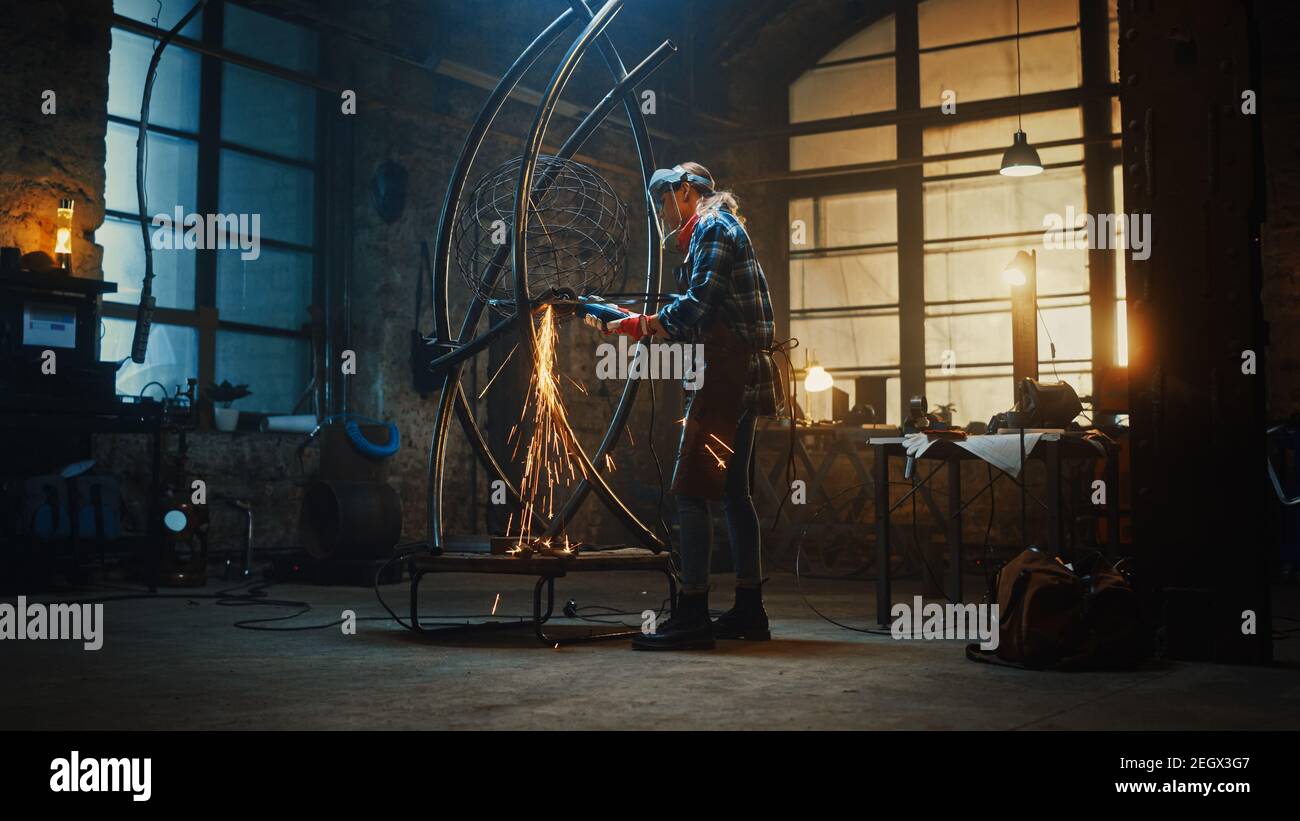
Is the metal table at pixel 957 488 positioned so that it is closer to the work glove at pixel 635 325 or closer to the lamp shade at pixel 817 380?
the work glove at pixel 635 325

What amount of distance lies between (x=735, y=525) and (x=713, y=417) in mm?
524

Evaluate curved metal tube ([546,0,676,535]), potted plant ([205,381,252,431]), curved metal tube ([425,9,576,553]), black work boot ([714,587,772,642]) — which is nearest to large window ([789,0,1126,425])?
potted plant ([205,381,252,431])

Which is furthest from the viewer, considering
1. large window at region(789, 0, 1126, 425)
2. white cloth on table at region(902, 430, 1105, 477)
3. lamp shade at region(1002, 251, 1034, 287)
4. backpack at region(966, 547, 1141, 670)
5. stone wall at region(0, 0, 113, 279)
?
large window at region(789, 0, 1126, 425)

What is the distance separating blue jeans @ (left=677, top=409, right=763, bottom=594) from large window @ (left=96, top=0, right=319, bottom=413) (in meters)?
4.98

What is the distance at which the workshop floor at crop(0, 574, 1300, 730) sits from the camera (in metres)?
3.12

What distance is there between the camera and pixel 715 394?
4613 mm

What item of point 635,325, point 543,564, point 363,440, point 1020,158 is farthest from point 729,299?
point 1020,158

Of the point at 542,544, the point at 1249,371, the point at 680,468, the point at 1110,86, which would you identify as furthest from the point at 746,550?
the point at 1110,86

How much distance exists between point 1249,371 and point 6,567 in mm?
6270

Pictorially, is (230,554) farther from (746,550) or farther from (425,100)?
(746,550)

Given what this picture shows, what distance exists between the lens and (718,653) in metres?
4.50

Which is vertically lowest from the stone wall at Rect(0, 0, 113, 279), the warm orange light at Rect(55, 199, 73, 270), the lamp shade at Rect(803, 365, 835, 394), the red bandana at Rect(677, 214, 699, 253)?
the lamp shade at Rect(803, 365, 835, 394)

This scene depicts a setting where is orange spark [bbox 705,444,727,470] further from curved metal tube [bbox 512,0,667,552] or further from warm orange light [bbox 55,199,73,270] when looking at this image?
warm orange light [bbox 55,199,73,270]

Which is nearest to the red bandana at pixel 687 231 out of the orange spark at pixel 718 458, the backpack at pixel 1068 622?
the orange spark at pixel 718 458
